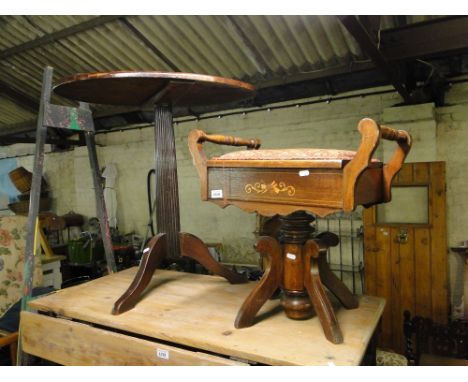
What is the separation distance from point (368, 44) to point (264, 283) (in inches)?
63.2

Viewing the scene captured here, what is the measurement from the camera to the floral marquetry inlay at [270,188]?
0.92 meters

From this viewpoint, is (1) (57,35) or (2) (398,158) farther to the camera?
(1) (57,35)

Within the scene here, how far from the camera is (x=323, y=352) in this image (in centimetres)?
83

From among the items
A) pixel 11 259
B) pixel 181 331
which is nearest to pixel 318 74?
pixel 181 331

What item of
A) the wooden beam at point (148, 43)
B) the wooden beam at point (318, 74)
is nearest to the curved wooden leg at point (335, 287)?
the wooden beam at point (318, 74)

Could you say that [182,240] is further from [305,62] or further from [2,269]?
[305,62]

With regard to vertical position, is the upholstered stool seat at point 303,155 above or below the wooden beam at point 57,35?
below

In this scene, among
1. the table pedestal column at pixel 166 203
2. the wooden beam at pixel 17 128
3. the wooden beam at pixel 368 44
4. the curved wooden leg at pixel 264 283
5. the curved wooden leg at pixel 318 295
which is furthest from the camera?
the wooden beam at pixel 17 128

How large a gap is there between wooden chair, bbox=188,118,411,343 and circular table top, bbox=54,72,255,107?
0.18 meters

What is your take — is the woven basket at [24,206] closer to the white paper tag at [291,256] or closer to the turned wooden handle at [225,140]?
the turned wooden handle at [225,140]

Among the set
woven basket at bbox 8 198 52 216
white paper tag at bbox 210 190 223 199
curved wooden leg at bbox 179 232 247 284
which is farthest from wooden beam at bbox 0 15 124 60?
woven basket at bbox 8 198 52 216

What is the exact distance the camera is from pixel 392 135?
920 millimetres

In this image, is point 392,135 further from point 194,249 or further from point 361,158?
point 194,249

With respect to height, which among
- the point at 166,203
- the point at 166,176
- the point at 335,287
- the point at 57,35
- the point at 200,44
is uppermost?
the point at 57,35
